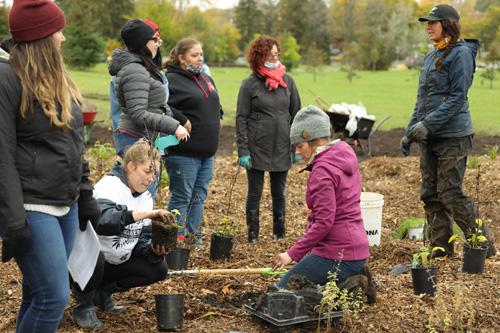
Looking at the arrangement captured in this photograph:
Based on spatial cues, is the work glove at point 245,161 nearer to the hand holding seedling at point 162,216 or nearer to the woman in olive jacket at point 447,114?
the woman in olive jacket at point 447,114

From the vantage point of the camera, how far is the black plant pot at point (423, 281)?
15.7ft

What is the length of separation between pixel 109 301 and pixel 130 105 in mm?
1590

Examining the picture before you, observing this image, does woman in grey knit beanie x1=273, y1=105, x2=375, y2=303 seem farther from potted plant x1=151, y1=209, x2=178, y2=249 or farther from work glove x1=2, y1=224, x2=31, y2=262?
work glove x1=2, y1=224, x2=31, y2=262

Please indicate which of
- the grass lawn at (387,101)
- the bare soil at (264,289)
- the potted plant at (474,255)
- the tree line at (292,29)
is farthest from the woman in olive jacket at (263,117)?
the tree line at (292,29)

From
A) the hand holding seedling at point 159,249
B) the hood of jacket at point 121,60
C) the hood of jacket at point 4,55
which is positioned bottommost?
the hand holding seedling at point 159,249

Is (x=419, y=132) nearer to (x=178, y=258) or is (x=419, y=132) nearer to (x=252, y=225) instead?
(x=252, y=225)

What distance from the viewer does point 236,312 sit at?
446 centimetres

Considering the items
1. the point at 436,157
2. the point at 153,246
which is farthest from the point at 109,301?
the point at 436,157

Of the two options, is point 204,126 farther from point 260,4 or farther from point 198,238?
point 260,4

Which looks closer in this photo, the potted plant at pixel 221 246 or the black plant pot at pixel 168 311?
the black plant pot at pixel 168 311

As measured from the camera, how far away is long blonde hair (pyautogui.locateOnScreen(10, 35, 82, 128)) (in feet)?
10.1

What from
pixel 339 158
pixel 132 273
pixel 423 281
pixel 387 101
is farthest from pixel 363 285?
pixel 387 101

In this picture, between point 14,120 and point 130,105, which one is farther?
point 130,105

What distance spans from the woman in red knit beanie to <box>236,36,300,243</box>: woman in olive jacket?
3.39m
